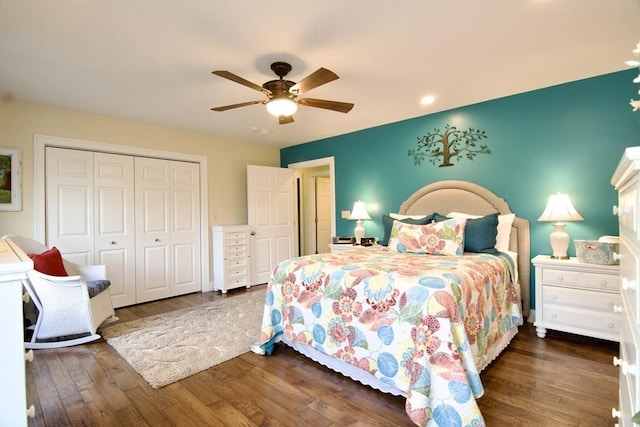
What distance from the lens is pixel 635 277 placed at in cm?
87

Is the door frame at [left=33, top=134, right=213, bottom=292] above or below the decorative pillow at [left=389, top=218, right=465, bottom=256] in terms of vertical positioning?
above

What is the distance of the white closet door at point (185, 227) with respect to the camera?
176 inches

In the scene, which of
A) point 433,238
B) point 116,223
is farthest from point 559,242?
point 116,223

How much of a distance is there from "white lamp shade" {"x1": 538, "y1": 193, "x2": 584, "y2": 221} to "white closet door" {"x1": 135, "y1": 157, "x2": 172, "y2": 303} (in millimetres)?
4507

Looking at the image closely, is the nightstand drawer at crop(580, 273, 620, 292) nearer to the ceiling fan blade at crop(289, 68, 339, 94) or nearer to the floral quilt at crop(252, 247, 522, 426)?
the floral quilt at crop(252, 247, 522, 426)

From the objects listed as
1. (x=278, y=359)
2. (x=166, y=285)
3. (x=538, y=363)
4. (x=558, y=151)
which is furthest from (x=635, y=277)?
(x=166, y=285)

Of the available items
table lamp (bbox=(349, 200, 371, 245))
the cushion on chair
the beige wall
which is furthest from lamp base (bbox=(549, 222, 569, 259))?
the cushion on chair

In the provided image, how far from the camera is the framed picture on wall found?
3.15 m

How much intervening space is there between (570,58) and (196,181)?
450 centimetres

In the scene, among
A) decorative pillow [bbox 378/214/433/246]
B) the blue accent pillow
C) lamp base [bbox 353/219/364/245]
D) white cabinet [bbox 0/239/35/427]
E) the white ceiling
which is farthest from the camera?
lamp base [bbox 353/219/364/245]

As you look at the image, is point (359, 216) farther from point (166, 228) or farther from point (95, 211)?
point (95, 211)

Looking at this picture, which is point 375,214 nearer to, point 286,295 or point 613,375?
point 286,295

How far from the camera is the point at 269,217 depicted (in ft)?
17.3

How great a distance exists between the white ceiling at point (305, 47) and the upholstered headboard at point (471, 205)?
1013 mm
